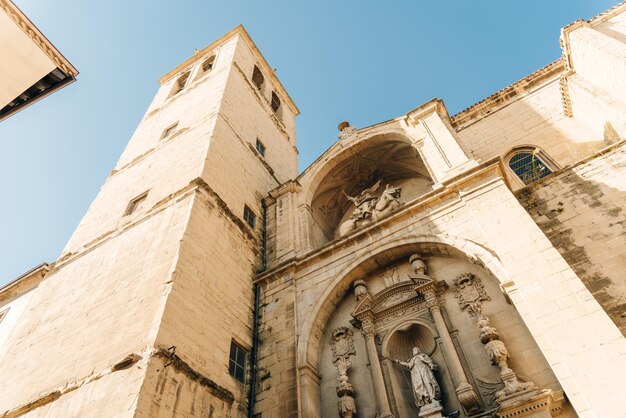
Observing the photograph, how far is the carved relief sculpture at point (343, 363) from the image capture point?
7312 millimetres

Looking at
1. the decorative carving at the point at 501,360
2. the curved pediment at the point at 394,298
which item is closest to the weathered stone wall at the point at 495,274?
the decorative carving at the point at 501,360

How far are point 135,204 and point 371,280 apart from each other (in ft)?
22.1

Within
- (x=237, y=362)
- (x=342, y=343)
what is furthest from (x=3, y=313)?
(x=342, y=343)

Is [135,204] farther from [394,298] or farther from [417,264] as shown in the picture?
[417,264]

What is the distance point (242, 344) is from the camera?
8633 millimetres

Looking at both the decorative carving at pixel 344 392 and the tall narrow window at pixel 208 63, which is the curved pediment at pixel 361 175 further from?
the tall narrow window at pixel 208 63

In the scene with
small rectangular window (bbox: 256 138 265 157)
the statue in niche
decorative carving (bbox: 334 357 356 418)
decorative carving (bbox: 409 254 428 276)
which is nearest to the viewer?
decorative carving (bbox: 334 357 356 418)

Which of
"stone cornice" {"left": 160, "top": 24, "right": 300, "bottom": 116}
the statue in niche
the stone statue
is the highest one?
"stone cornice" {"left": 160, "top": 24, "right": 300, "bottom": 116}

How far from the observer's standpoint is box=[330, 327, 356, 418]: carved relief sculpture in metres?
7.31

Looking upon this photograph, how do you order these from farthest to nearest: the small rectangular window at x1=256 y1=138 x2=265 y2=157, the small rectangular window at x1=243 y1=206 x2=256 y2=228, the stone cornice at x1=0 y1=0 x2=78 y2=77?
the small rectangular window at x1=256 y1=138 x2=265 y2=157 → the small rectangular window at x1=243 y1=206 x2=256 y2=228 → the stone cornice at x1=0 y1=0 x2=78 y2=77

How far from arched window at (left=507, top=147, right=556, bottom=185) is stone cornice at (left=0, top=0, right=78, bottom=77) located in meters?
10.9

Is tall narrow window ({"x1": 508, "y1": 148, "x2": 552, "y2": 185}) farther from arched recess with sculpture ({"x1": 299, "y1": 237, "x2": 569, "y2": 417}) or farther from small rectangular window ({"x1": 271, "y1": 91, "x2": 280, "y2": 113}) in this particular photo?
small rectangular window ({"x1": 271, "y1": 91, "x2": 280, "y2": 113})

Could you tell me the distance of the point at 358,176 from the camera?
13641 millimetres

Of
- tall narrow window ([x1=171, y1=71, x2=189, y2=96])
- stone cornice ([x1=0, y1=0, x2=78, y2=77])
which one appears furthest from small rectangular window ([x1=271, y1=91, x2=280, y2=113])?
stone cornice ([x1=0, y1=0, x2=78, y2=77])
